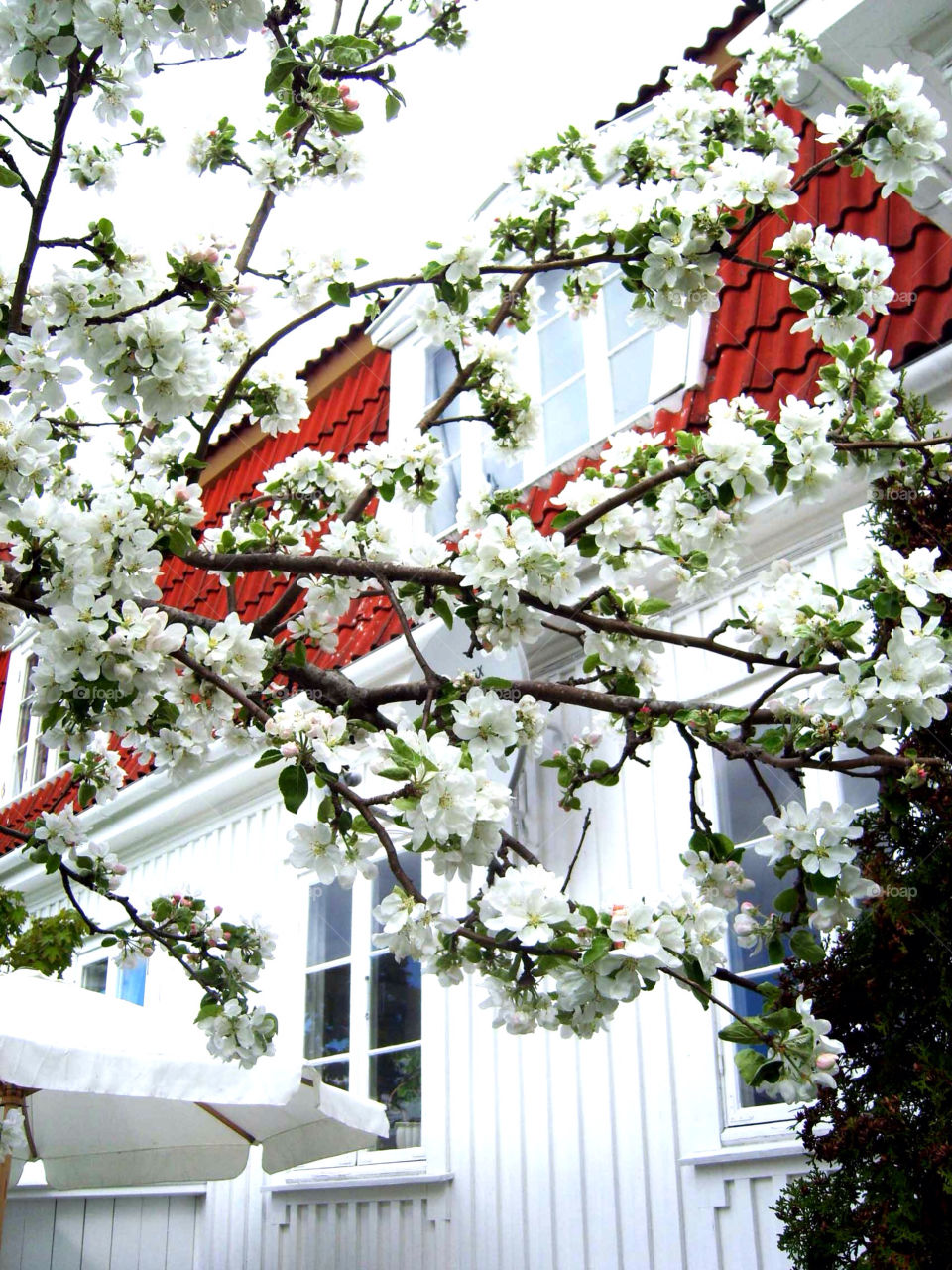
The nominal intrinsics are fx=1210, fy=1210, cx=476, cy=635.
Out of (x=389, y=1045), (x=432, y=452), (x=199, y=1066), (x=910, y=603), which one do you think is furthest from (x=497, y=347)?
(x=389, y=1045)

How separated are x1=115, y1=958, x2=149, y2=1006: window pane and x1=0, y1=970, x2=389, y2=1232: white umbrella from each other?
2609 millimetres

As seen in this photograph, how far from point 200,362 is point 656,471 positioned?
1.28 m

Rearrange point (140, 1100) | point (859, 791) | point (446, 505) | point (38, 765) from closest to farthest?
point (859, 791), point (140, 1100), point (446, 505), point (38, 765)

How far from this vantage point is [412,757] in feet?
7.86

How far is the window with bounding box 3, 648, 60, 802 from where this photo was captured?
1230 centimetres

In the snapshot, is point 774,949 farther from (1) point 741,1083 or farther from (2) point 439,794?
(1) point 741,1083

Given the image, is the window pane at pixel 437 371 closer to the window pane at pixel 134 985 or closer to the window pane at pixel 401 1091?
the window pane at pixel 401 1091

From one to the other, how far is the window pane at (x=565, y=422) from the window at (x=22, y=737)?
6.91 m

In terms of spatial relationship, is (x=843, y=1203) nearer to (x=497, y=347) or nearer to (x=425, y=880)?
(x=497, y=347)

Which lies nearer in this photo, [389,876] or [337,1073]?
[337,1073]

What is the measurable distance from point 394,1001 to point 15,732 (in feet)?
26.3

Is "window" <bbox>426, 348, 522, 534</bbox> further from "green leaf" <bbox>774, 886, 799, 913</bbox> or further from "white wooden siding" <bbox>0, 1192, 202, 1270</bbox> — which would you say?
"white wooden siding" <bbox>0, 1192, 202, 1270</bbox>

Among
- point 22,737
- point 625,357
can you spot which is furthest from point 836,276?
point 22,737

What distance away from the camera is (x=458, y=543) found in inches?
126
